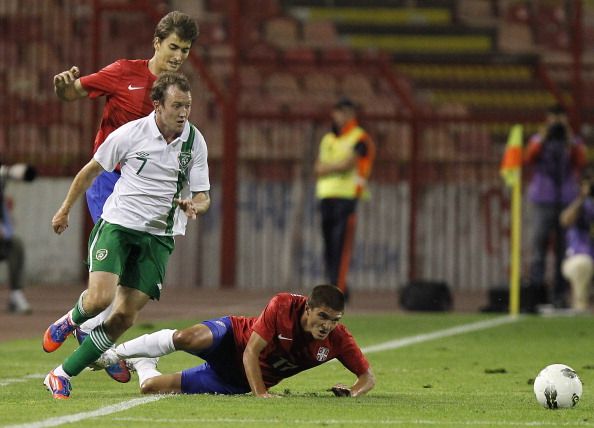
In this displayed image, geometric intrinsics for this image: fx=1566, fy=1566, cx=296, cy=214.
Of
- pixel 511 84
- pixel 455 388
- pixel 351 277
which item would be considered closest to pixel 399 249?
pixel 351 277

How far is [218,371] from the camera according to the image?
29.0 ft

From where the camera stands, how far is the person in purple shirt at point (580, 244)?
1748cm

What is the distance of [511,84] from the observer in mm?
24562

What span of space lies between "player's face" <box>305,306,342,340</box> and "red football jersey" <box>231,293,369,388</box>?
12cm

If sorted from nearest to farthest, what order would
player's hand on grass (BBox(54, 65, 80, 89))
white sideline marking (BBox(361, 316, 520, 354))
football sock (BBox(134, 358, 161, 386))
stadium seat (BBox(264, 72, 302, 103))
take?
football sock (BBox(134, 358, 161, 386)) → player's hand on grass (BBox(54, 65, 80, 89)) → white sideline marking (BBox(361, 316, 520, 354)) → stadium seat (BBox(264, 72, 302, 103))

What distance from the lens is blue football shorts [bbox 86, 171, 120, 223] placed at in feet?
31.4

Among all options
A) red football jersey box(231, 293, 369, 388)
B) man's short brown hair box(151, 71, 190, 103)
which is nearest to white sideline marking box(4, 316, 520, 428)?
red football jersey box(231, 293, 369, 388)

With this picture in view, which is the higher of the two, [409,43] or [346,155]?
[409,43]

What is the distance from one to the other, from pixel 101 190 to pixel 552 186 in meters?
9.65

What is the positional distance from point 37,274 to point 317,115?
4.45m

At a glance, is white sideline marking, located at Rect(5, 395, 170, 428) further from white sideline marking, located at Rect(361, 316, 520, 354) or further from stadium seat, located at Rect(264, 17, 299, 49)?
stadium seat, located at Rect(264, 17, 299, 49)

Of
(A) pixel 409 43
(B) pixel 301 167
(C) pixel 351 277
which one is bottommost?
(C) pixel 351 277

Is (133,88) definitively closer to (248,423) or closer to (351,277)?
(248,423)

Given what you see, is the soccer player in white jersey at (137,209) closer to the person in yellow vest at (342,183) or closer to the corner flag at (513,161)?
the corner flag at (513,161)
